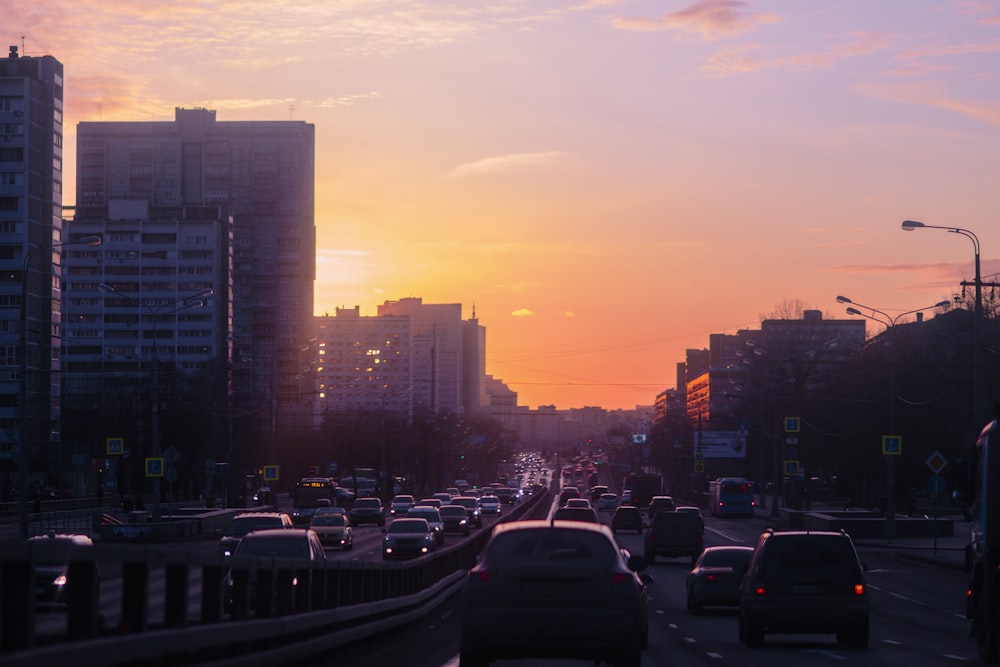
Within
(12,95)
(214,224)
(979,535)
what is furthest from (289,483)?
(979,535)

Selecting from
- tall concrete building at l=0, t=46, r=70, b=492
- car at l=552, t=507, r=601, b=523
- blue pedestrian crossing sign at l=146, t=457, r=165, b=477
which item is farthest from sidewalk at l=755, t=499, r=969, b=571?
tall concrete building at l=0, t=46, r=70, b=492

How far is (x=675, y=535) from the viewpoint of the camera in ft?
167

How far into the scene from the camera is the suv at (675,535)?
50.4 m

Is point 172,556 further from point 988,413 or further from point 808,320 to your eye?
point 808,320

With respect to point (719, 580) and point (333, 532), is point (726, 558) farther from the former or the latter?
point (333, 532)

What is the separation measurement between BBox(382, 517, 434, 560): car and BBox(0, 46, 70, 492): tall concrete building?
77.6m

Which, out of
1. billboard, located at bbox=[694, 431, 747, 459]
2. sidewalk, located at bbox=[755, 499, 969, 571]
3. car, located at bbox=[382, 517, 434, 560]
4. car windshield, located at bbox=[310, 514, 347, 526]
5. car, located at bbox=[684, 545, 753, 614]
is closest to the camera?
car, located at bbox=[684, 545, 753, 614]

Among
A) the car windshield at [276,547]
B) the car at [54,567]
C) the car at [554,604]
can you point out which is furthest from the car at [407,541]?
the car at [54,567]

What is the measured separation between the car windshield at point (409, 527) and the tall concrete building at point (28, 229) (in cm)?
7720

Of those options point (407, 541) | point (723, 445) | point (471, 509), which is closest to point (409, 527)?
point (407, 541)

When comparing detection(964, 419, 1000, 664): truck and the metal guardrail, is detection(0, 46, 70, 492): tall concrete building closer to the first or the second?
the metal guardrail

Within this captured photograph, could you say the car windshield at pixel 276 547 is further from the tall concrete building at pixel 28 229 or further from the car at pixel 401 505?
the tall concrete building at pixel 28 229

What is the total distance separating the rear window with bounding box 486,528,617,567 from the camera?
49.1 feet

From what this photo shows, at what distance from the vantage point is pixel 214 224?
188 meters
